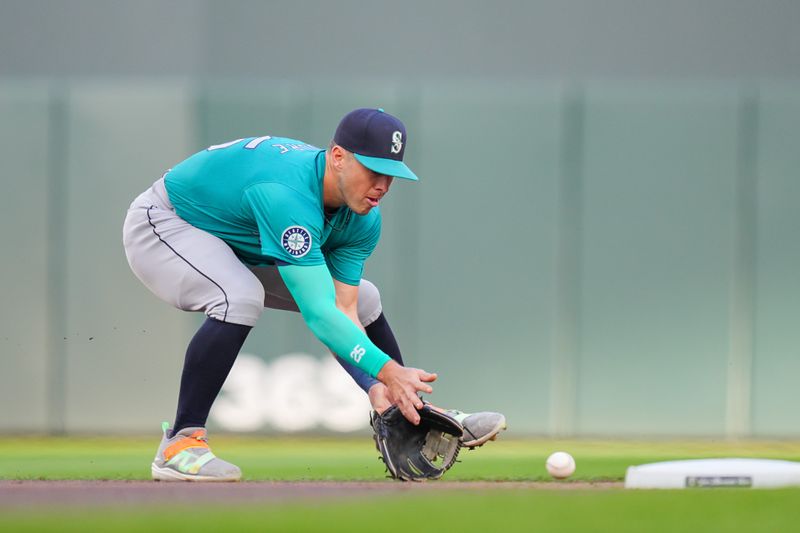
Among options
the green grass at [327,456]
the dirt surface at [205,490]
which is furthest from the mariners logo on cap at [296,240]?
the green grass at [327,456]

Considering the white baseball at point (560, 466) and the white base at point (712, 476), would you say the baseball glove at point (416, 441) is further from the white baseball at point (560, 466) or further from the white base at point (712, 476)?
the white base at point (712, 476)

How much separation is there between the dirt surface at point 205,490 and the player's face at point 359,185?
0.85 metres

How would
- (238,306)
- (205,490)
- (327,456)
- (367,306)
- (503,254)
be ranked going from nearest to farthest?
(205,490), (238,306), (367,306), (327,456), (503,254)

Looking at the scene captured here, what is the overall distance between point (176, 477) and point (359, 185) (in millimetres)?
1081

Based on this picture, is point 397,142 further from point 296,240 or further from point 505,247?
point 505,247

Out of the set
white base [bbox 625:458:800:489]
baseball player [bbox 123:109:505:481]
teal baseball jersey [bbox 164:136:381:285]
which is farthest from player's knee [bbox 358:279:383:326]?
white base [bbox 625:458:800:489]

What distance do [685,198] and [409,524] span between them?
4.69m

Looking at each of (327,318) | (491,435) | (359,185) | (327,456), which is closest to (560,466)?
(491,435)

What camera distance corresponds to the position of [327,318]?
375cm

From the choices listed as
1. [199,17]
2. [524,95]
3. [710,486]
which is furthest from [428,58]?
[710,486]

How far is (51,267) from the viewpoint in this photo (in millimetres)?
7305

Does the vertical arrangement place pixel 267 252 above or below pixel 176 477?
above

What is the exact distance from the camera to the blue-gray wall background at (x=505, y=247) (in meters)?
7.08

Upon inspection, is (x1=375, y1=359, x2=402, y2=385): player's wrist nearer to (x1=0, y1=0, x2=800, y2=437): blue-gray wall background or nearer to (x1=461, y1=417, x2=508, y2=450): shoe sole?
(x1=461, y1=417, x2=508, y2=450): shoe sole
